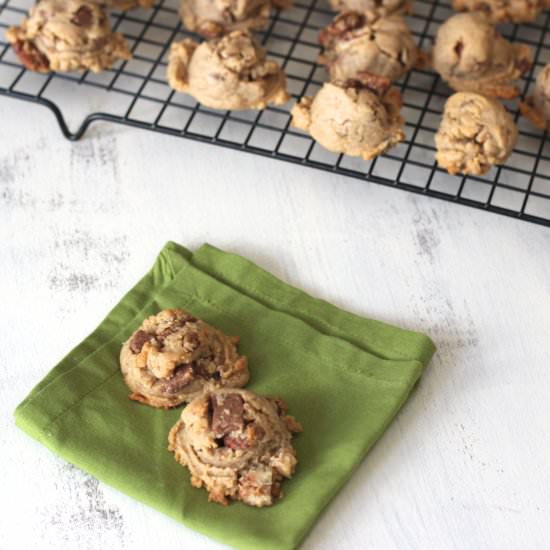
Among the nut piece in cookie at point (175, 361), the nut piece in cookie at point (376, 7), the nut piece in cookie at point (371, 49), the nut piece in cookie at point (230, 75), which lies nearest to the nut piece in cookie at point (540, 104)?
the nut piece in cookie at point (371, 49)

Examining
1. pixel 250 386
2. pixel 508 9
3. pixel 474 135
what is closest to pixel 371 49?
pixel 474 135

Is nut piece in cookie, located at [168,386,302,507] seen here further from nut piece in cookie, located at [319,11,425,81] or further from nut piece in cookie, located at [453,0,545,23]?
nut piece in cookie, located at [453,0,545,23]

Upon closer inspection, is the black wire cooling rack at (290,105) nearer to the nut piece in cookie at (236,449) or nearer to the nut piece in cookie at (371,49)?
the nut piece in cookie at (371,49)

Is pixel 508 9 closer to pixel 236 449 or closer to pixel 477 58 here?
pixel 477 58

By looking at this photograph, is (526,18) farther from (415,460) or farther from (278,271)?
(415,460)

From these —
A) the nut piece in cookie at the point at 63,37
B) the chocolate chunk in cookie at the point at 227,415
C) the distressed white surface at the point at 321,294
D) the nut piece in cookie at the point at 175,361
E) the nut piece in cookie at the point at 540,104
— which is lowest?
the distressed white surface at the point at 321,294

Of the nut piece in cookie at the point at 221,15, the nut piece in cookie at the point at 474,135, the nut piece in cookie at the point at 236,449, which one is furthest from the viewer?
the nut piece in cookie at the point at 221,15
